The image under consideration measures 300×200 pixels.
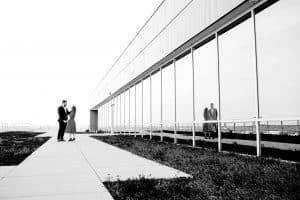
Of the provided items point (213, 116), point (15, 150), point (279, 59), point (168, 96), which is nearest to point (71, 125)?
point (168, 96)

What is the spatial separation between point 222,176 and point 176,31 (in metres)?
9.00

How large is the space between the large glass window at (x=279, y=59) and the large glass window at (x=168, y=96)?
680 cm

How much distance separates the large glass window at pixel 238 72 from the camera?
28.9ft

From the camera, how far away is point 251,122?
852 centimetres

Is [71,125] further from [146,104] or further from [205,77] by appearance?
[205,77]

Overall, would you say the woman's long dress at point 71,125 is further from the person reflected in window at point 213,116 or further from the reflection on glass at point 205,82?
the person reflected in window at point 213,116

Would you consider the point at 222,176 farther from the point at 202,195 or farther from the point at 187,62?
the point at 187,62

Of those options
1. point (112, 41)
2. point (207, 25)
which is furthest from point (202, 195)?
point (112, 41)

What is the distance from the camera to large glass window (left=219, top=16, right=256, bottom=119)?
347 inches

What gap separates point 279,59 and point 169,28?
25.8 feet

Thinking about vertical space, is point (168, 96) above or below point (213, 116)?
above

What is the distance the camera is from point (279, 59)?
300 inches

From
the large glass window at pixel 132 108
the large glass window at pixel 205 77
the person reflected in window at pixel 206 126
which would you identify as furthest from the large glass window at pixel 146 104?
the person reflected in window at pixel 206 126

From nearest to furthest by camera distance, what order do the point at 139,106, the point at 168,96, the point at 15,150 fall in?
the point at 15,150 < the point at 168,96 < the point at 139,106
